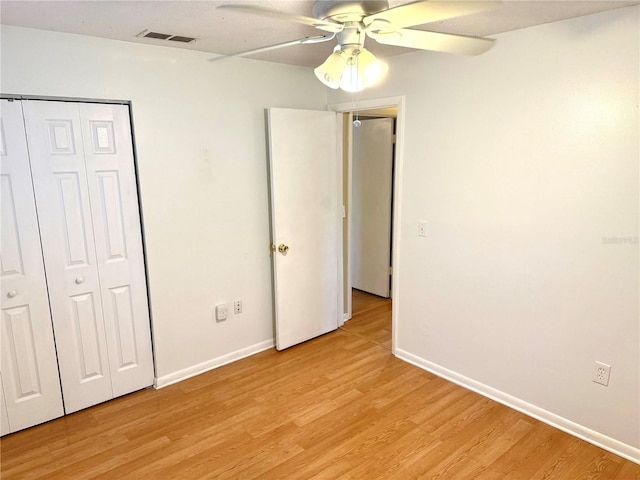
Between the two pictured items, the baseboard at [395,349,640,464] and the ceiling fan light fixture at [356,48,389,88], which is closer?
the ceiling fan light fixture at [356,48,389,88]

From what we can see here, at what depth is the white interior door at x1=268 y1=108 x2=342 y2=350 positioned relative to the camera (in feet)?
10.5

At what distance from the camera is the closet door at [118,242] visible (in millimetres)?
2514

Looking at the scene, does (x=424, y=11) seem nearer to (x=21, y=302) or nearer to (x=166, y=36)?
(x=166, y=36)

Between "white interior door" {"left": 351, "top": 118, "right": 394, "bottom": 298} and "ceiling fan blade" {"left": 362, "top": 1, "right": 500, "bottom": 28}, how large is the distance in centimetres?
293

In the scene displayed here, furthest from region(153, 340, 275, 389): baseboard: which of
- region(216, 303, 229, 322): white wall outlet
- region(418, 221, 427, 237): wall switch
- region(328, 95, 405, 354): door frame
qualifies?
region(418, 221, 427, 237): wall switch

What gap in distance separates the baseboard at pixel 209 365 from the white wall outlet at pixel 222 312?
311 millimetres

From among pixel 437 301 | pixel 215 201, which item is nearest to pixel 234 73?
pixel 215 201

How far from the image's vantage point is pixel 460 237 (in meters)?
Result: 2.80

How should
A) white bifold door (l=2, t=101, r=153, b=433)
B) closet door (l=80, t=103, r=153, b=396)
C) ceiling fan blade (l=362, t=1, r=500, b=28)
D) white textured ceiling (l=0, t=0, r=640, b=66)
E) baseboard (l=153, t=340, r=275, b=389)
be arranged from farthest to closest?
baseboard (l=153, t=340, r=275, b=389), closet door (l=80, t=103, r=153, b=396), white bifold door (l=2, t=101, r=153, b=433), white textured ceiling (l=0, t=0, r=640, b=66), ceiling fan blade (l=362, t=1, r=500, b=28)

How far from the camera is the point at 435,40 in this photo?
1641 mm

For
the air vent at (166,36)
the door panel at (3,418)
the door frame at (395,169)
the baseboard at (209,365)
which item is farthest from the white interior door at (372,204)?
the door panel at (3,418)

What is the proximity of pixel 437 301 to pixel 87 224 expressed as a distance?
233cm

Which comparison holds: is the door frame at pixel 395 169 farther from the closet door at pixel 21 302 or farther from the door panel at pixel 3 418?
the door panel at pixel 3 418

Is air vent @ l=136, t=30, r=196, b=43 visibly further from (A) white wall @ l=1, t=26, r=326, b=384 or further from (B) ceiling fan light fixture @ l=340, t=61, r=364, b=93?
(B) ceiling fan light fixture @ l=340, t=61, r=364, b=93
